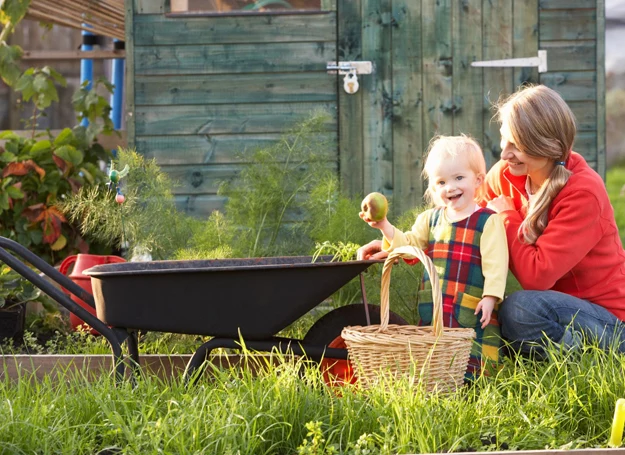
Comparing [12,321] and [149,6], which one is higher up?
[149,6]

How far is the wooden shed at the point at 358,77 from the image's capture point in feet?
17.1

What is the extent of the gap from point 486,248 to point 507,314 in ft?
0.78

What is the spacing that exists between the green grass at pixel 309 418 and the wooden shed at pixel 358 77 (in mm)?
2777

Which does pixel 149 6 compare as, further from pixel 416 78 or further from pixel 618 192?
pixel 618 192

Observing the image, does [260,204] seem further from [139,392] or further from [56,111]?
[56,111]

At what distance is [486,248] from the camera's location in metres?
2.91

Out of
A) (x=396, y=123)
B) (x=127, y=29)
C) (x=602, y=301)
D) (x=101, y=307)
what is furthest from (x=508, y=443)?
(x=127, y=29)

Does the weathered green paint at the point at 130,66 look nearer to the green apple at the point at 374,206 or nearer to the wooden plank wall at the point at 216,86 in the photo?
the wooden plank wall at the point at 216,86

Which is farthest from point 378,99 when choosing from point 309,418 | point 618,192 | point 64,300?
point 618,192

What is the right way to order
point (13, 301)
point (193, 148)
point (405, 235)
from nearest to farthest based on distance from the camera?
point (405, 235) → point (13, 301) → point (193, 148)

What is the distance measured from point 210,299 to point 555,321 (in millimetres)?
1137

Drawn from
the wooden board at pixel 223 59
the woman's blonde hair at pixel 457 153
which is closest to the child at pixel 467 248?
the woman's blonde hair at pixel 457 153

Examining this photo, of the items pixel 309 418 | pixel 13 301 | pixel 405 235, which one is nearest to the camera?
pixel 309 418

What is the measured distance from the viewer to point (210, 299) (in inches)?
112
